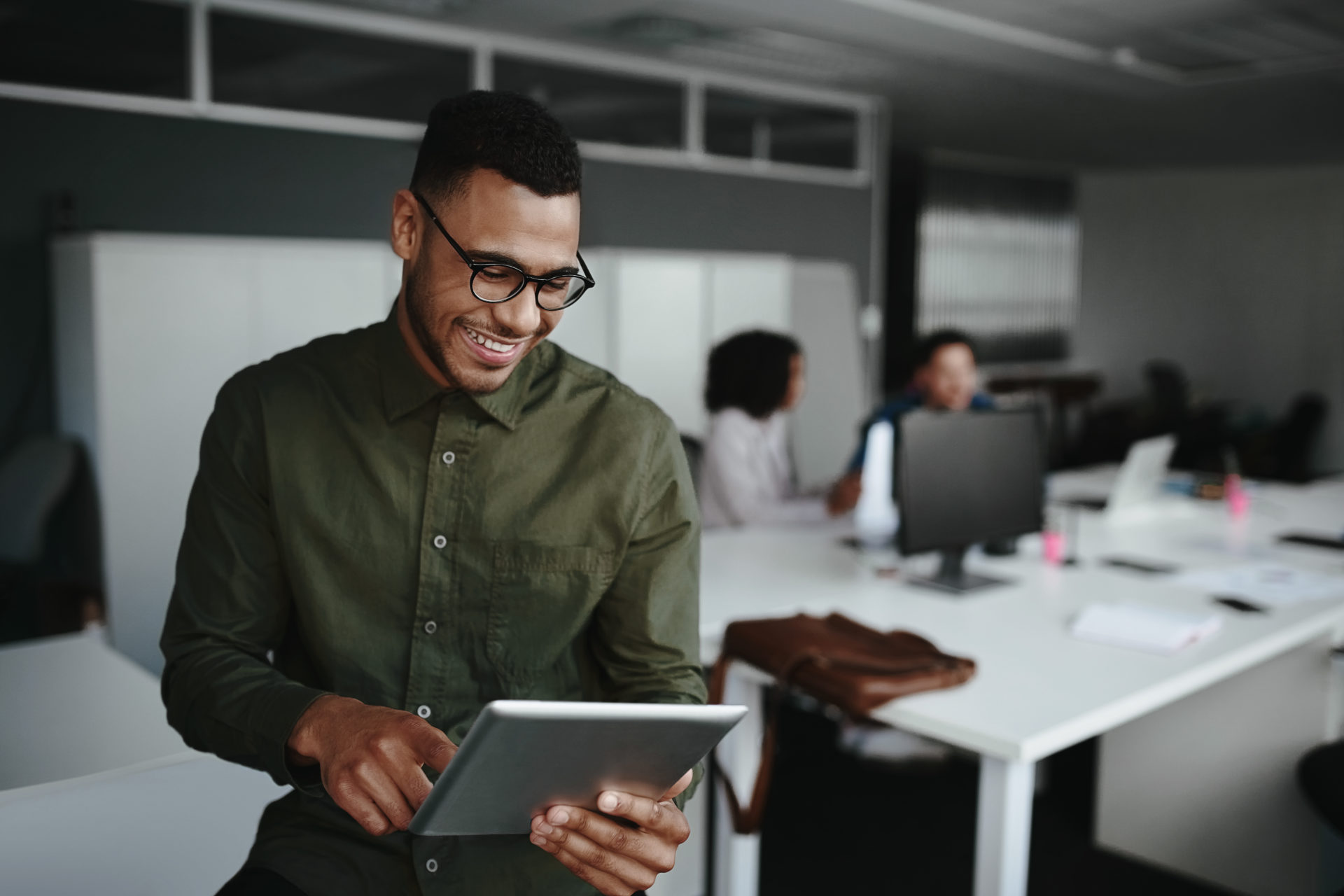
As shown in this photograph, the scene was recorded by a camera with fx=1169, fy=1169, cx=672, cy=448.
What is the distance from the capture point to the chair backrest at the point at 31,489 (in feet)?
12.7

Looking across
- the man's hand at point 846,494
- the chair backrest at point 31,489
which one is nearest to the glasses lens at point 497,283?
the man's hand at point 846,494

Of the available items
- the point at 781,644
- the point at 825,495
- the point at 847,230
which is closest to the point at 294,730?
the point at 781,644

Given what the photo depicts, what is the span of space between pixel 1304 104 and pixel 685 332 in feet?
14.4

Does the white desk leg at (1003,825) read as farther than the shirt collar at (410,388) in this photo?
Yes

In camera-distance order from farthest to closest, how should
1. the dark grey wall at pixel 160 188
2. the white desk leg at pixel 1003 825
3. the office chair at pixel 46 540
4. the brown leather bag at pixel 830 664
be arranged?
the dark grey wall at pixel 160 188
the office chair at pixel 46 540
the brown leather bag at pixel 830 664
the white desk leg at pixel 1003 825

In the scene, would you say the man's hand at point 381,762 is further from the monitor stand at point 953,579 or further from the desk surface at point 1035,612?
the monitor stand at point 953,579

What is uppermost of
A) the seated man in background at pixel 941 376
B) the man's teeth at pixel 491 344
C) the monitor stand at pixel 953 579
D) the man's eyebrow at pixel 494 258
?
the man's eyebrow at pixel 494 258

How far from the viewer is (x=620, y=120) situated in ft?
20.9

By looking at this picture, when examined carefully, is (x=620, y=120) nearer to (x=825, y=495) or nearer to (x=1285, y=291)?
(x=825, y=495)

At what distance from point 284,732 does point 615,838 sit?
40 centimetres

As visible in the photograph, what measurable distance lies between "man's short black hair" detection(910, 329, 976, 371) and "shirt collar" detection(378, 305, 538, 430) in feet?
9.39

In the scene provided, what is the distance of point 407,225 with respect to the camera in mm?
1402

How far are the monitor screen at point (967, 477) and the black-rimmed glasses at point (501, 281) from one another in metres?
1.67

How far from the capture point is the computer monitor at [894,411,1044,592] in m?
2.94
